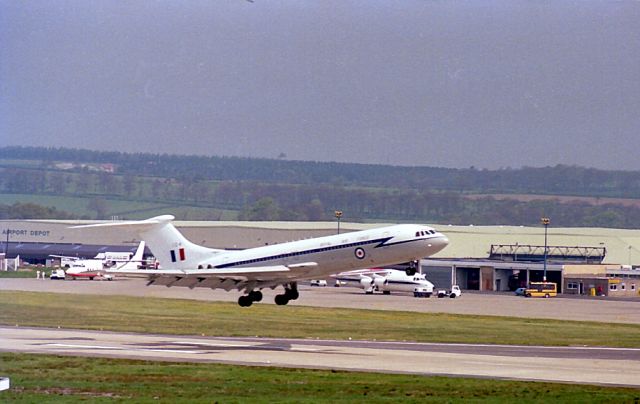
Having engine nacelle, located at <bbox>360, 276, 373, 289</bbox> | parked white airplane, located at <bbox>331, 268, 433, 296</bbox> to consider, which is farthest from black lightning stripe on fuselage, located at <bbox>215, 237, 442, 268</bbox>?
engine nacelle, located at <bbox>360, 276, 373, 289</bbox>

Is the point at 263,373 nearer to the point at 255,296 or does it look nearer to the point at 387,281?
the point at 255,296

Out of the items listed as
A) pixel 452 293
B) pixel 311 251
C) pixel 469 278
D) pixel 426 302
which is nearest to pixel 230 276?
pixel 311 251

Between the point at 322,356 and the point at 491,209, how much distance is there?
13546 cm

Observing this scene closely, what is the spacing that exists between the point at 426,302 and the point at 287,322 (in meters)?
34.4

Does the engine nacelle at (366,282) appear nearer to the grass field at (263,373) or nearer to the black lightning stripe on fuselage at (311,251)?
the grass field at (263,373)

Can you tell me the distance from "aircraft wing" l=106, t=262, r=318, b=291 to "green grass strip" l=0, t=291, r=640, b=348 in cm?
315

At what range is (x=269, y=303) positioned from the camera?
307 feet

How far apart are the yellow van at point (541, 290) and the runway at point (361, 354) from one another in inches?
2247

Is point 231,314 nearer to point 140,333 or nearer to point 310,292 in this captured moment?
point 140,333

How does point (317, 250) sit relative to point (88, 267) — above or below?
above

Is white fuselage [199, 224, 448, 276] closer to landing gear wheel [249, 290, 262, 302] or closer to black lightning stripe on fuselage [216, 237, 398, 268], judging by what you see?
black lightning stripe on fuselage [216, 237, 398, 268]

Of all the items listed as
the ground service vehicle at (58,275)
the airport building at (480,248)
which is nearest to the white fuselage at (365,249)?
the ground service vehicle at (58,275)

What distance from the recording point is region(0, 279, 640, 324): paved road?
96.4 m

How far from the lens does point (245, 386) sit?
138ft
